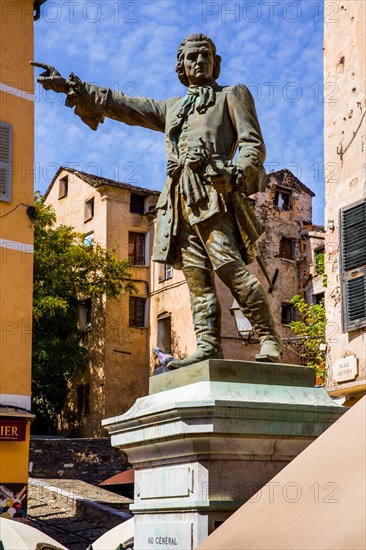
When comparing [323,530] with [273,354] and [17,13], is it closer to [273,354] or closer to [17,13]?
[273,354]

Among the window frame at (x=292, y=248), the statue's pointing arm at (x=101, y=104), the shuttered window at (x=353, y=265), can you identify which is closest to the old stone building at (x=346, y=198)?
the shuttered window at (x=353, y=265)

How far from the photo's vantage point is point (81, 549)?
18.4 meters

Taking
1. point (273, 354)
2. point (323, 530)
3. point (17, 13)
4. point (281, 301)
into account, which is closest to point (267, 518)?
point (323, 530)

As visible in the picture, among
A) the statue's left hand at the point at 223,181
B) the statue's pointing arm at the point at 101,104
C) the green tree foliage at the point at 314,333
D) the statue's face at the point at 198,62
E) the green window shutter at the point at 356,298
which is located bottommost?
the statue's left hand at the point at 223,181

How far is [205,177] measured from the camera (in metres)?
5.23

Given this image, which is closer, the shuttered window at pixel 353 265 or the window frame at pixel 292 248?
the shuttered window at pixel 353 265

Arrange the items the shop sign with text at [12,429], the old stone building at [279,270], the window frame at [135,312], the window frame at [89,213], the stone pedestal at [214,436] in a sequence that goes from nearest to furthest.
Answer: the stone pedestal at [214,436] → the shop sign with text at [12,429] → the old stone building at [279,270] → the window frame at [135,312] → the window frame at [89,213]

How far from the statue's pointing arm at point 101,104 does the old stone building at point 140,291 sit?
95.2 feet

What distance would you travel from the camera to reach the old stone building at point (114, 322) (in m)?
36.5

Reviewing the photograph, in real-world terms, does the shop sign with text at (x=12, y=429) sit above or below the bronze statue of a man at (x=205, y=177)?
below

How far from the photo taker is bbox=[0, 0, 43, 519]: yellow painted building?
58.5ft

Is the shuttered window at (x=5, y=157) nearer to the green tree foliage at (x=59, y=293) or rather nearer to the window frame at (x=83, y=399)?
the green tree foliage at (x=59, y=293)

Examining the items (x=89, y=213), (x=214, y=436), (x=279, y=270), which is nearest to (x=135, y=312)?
(x=89, y=213)

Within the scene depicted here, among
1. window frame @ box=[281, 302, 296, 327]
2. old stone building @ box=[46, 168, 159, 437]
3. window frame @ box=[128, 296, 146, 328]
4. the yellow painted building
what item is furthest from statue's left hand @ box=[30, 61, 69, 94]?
window frame @ box=[128, 296, 146, 328]
